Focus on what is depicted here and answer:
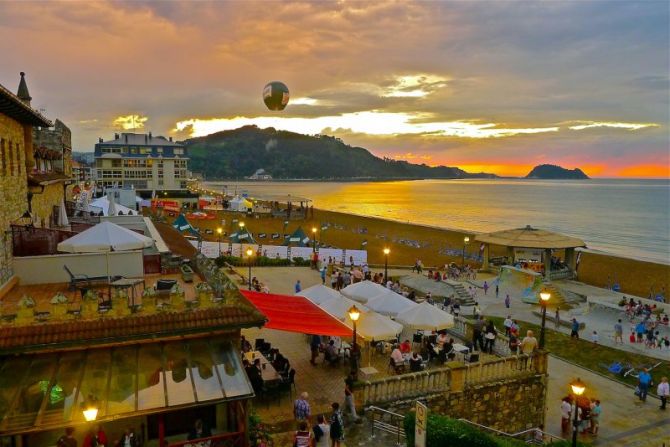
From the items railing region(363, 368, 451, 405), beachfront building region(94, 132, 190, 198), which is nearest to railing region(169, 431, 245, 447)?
railing region(363, 368, 451, 405)

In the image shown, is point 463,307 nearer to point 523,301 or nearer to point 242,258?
point 523,301

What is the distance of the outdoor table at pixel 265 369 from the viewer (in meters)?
12.9

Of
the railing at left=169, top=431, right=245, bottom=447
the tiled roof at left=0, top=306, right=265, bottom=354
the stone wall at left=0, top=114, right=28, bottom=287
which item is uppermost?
the stone wall at left=0, top=114, right=28, bottom=287

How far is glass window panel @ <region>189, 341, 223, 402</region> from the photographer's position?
28.6ft

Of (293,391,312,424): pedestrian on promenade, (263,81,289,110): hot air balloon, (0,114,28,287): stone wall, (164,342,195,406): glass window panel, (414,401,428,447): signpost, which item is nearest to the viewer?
(164,342,195,406): glass window panel

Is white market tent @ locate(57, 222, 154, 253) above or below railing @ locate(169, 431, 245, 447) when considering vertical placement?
above

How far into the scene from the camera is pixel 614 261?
5294 centimetres

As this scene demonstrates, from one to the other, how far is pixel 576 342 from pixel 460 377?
11.7m

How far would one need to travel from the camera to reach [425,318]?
1659 centimetres

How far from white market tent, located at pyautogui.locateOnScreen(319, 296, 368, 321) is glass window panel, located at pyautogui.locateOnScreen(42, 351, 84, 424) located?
9100mm

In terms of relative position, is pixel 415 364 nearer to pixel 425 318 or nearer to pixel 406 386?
pixel 425 318

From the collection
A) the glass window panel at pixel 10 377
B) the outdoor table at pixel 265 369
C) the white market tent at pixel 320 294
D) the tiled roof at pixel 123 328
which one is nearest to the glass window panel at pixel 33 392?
the glass window panel at pixel 10 377

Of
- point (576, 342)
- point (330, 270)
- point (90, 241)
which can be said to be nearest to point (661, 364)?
point (576, 342)

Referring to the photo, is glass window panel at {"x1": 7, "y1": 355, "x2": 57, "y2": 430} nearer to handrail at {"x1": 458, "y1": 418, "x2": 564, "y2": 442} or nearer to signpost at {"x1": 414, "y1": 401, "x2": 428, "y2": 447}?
signpost at {"x1": 414, "y1": 401, "x2": 428, "y2": 447}
